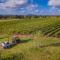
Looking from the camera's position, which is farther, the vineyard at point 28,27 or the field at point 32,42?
the vineyard at point 28,27

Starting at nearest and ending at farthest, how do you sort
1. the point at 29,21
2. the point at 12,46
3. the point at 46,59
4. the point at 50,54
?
the point at 46,59, the point at 50,54, the point at 12,46, the point at 29,21

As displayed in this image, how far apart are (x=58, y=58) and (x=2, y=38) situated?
172 centimetres

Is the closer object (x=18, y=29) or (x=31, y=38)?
(x=31, y=38)

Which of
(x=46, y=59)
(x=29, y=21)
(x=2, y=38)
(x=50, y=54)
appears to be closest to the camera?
(x=46, y=59)

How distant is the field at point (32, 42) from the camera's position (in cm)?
343

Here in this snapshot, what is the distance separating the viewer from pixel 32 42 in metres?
4.16

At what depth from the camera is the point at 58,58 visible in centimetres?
342

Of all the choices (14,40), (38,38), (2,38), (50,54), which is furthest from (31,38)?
(50,54)

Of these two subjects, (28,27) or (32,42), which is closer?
(32,42)

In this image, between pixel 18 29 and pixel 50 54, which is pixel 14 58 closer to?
pixel 50 54

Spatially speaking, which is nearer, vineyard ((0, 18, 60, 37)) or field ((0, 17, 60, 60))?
field ((0, 17, 60, 60))

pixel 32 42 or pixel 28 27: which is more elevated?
pixel 28 27

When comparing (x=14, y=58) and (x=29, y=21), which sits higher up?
(x=29, y=21)

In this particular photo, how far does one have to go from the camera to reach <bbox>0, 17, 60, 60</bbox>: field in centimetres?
343
